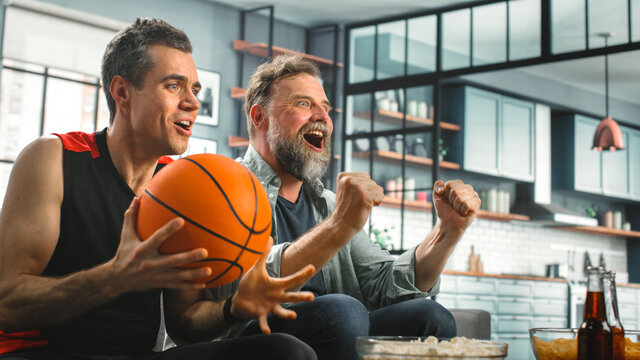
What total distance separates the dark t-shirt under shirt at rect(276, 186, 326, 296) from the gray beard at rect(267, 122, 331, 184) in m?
0.08

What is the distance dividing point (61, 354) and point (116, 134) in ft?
1.69

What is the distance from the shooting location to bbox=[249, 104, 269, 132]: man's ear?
88.8 inches

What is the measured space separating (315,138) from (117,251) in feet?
3.52

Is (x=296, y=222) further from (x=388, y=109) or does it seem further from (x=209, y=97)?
(x=388, y=109)

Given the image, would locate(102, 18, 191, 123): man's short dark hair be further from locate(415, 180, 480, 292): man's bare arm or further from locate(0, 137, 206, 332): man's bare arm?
locate(415, 180, 480, 292): man's bare arm

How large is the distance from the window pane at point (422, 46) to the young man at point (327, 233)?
468 centimetres

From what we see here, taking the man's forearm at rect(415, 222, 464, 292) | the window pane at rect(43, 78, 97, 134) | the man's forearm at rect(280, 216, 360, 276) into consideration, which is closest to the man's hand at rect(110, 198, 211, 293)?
the man's forearm at rect(280, 216, 360, 276)

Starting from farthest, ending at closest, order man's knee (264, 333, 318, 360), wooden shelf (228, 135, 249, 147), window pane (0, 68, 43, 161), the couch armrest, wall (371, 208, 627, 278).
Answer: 1. wall (371, 208, 627, 278)
2. wooden shelf (228, 135, 249, 147)
3. window pane (0, 68, 43, 161)
4. the couch armrest
5. man's knee (264, 333, 318, 360)

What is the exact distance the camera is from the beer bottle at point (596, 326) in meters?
1.30

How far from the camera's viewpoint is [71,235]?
4.95 ft

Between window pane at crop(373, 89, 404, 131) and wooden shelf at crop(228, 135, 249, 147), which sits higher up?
window pane at crop(373, 89, 404, 131)

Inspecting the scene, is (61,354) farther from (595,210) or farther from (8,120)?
(595,210)

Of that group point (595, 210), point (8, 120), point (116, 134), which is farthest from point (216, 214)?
point (595, 210)

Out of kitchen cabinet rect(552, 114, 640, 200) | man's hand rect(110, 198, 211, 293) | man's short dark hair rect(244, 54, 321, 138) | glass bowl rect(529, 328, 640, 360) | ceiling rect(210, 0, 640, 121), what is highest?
ceiling rect(210, 0, 640, 121)
